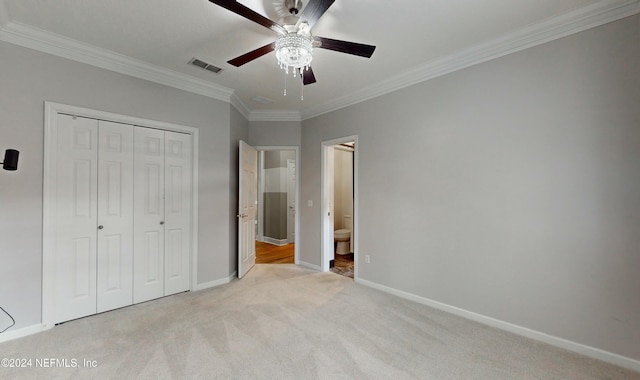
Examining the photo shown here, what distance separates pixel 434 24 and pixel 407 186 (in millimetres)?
1670

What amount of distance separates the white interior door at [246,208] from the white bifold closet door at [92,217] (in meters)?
1.29

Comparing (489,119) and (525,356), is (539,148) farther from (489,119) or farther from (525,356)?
(525,356)

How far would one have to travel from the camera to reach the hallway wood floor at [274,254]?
4862 millimetres

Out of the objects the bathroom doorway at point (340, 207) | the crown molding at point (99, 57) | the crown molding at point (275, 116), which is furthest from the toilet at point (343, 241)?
the crown molding at point (99, 57)

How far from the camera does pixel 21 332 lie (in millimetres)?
2297

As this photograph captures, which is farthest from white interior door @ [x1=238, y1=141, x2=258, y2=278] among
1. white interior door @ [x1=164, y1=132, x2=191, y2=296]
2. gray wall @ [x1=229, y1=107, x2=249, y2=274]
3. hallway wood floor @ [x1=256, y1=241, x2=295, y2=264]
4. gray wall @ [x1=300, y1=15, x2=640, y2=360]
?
gray wall @ [x1=300, y1=15, x2=640, y2=360]

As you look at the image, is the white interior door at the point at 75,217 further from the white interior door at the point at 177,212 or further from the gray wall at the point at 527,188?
the gray wall at the point at 527,188

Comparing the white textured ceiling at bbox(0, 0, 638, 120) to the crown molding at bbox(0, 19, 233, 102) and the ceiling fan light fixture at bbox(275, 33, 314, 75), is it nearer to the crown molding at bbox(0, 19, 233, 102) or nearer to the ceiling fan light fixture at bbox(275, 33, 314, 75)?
the crown molding at bbox(0, 19, 233, 102)

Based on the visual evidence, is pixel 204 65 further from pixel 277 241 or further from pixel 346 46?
pixel 277 241

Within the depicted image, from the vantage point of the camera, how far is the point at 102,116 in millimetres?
2725

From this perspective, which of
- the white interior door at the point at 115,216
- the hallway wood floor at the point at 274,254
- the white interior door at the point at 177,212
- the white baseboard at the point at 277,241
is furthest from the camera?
the white baseboard at the point at 277,241

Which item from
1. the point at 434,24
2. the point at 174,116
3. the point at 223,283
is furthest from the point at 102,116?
the point at 434,24

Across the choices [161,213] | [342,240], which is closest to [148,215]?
[161,213]

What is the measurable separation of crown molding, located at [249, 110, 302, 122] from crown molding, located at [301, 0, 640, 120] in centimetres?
133
